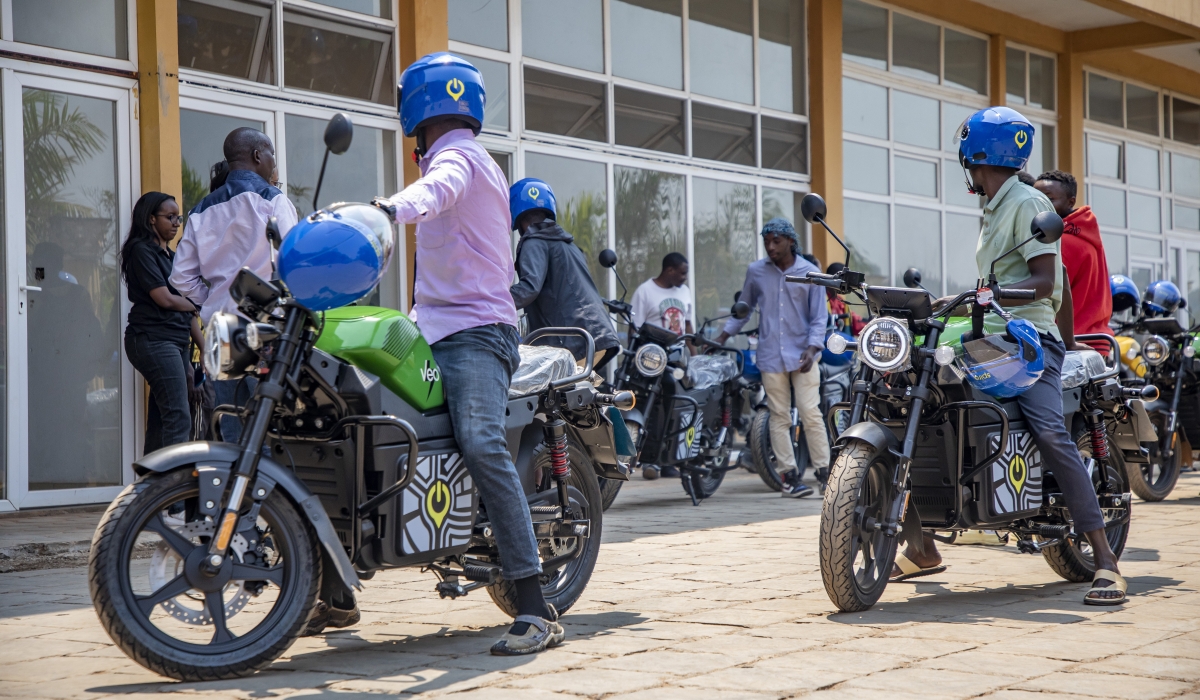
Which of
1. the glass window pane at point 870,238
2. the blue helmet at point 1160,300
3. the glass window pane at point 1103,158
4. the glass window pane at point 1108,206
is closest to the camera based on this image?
the blue helmet at point 1160,300

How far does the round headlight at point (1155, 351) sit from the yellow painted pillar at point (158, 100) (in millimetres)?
6876

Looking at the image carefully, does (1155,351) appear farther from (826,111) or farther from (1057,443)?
(826,111)

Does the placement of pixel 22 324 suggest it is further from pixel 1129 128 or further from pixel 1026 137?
pixel 1129 128

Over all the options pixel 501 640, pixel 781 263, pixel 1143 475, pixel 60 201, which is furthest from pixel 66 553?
pixel 1143 475

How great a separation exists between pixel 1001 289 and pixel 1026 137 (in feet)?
2.50

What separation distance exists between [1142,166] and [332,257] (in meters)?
20.8

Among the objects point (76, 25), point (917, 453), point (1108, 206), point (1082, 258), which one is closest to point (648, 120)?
point (76, 25)

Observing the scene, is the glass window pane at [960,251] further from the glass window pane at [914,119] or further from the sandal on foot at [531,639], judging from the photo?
the sandal on foot at [531,639]

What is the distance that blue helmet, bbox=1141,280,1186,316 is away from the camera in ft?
33.2

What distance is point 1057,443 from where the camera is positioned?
5277 millimetres

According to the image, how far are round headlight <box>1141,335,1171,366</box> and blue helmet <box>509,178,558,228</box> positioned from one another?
454 centimetres

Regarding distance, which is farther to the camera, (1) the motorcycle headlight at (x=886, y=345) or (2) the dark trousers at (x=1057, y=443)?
(2) the dark trousers at (x=1057, y=443)

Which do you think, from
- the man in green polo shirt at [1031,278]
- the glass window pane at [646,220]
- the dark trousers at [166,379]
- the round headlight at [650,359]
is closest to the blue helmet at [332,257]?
the man in green polo shirt at [1031,278]

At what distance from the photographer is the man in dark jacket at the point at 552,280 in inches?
297
